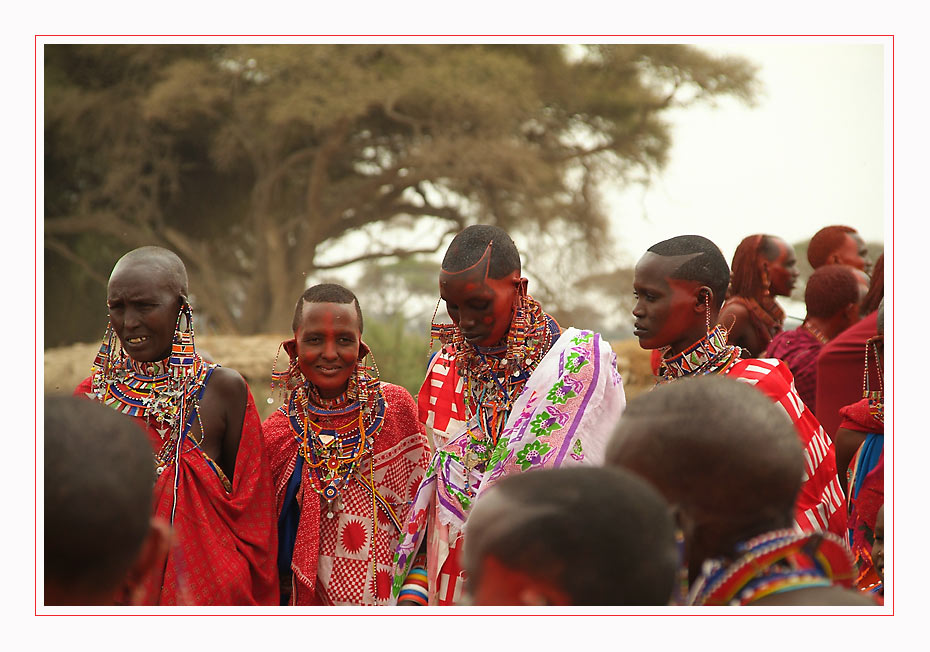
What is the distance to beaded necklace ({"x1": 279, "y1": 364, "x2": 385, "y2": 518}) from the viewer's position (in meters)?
3.52

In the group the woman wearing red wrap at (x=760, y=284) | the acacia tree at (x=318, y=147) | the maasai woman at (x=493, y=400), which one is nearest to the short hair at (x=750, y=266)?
the woman wearing red wrap at (x=760, y=284)

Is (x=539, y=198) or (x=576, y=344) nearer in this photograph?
(x=576, y=344)

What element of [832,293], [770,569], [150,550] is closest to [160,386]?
[150,550]

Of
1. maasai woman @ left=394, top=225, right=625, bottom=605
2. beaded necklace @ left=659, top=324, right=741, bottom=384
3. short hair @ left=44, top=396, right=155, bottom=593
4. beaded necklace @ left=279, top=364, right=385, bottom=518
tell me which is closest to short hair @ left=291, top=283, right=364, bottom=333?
beaded necklace @ left=279, top=364, right=385, bottom=518

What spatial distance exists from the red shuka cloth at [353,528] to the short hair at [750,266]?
9.42 feet

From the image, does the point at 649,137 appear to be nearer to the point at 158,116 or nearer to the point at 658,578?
the point at 158,116

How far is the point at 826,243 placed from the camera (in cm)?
655

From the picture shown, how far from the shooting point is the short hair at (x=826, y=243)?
6520 mm

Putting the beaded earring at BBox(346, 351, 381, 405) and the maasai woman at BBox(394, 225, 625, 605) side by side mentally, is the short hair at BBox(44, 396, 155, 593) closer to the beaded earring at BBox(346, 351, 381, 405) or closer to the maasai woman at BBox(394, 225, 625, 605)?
the maasai woman at BBox(394, 225, 625, 605)

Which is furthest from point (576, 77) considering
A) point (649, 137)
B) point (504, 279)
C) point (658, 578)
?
point (658, 578)

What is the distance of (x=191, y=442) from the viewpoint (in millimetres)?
3424
